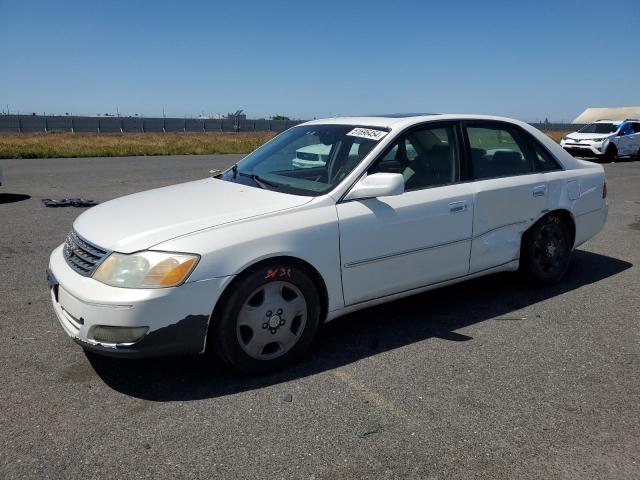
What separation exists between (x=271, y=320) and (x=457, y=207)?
1684mm

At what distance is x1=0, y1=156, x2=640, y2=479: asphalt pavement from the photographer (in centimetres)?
262

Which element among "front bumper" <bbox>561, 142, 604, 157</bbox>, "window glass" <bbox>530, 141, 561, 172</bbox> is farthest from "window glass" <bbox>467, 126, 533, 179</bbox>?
"front bumper" <bbox>561, 142, 604, 157</bbox>

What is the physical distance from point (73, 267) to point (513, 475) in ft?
8.66

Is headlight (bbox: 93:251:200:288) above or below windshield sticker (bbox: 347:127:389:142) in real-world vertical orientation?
below

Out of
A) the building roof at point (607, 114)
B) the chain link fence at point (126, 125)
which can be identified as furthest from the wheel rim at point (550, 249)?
the building roof at point (607, 114)

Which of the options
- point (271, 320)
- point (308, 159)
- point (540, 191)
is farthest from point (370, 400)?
point (540, 191)

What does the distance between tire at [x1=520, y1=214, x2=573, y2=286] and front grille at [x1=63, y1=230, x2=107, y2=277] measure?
11.1ft

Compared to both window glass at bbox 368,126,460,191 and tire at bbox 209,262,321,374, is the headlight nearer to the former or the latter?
tire at bbox 209,262,321,374

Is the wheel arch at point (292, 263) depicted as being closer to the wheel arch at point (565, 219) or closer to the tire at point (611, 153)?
the wheel arch at point (565, 219)

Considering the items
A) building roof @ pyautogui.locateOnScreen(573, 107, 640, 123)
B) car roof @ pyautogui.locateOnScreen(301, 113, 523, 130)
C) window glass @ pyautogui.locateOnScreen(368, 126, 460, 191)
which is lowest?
building roof @ pyautogui.locateOnScreen(573, 107, 640, 123)

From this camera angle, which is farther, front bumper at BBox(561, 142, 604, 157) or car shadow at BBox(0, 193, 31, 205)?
front bumper at BBox(561, 142, 604, 157)

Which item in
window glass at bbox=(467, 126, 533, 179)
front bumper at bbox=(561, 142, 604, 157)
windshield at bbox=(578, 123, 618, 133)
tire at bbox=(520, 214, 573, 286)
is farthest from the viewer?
windshield at bbox=(578, 123, 618, 133)

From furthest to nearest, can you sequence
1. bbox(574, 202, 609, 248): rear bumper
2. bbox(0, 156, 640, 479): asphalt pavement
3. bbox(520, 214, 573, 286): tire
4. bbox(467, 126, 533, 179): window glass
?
bbox(574, 202, 609, 248): rear bumper
bbox(520, 214, 573, 286): tire
bbox(467, 126, 533, 179): window glass
bbox(0, 156, 640, 479): asphalt pavement

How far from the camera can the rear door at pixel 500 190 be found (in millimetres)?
4449
